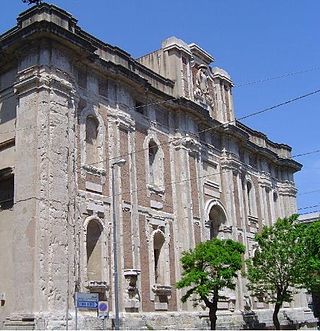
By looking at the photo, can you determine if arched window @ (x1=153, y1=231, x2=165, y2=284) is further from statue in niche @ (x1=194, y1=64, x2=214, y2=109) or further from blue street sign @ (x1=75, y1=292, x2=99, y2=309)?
statue in niche @ (x1=194, y1=64, x2=214, y2=109)

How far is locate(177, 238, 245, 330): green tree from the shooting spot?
22933 millimetres

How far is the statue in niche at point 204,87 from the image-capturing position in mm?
32688

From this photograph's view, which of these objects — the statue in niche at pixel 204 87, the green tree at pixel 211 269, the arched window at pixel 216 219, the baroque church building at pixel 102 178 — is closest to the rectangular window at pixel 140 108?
the baroque church building at pixel 102 178

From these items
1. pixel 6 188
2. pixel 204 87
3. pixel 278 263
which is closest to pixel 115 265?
pixel 6 188

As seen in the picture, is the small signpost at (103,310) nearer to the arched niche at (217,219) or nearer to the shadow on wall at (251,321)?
the shadow on wall at (251,321)

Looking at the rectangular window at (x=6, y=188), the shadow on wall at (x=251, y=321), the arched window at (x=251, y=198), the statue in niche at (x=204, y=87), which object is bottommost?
the shadow on wall at (x=251, y=321)

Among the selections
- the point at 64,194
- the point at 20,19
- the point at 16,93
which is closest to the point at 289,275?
the point at 64,194

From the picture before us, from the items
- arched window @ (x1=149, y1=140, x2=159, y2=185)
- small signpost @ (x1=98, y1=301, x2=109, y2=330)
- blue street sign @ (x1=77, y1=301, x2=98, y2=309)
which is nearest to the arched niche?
arched window @ (x1=149, y1=140, x2=159, y2=185)

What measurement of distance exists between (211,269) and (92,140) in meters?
7.67

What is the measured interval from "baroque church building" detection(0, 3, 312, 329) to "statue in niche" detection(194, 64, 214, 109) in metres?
0.14

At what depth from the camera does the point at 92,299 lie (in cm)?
1822

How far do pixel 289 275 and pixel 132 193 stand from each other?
908 centimetres

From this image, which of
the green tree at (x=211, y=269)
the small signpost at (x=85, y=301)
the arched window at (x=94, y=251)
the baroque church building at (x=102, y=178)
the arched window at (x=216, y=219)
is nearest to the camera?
the small signpost at (x=85, y=301)

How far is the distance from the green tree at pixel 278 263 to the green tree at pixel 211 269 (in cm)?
426
